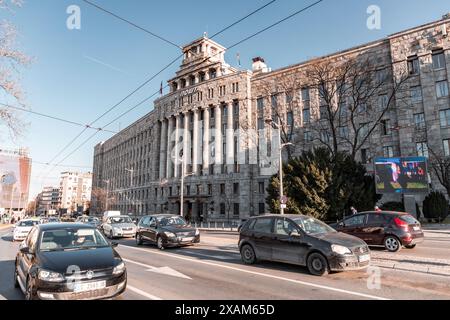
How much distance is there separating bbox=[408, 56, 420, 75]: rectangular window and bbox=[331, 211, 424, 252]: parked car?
29853 millimetres

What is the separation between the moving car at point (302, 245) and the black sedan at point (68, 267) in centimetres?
489

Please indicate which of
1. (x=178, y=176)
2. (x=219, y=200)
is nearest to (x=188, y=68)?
(x=178, y=176)

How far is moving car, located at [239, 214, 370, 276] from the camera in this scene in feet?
26.4

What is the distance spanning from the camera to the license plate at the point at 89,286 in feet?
17.7

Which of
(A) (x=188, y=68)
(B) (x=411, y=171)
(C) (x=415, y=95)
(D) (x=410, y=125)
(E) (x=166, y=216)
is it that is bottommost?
(E) (x=166, y=216)

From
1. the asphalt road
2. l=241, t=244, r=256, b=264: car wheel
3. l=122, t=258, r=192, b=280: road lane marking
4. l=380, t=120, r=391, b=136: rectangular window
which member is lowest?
l=122, t=258, r=192, b=280: road lane marking

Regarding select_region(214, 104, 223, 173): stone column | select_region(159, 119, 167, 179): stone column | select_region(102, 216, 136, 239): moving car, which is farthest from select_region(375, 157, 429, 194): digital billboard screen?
select_region(159, 119, 167, 179): stone column

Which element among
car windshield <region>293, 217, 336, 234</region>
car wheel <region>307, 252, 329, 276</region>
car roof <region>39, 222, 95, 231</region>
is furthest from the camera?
car windshield <region>293, 217, 336, 234</region>

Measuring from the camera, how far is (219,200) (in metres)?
49.6

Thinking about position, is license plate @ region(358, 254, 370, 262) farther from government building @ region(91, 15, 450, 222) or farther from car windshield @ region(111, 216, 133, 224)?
car windshield @ region(111, 216, 133, 224)

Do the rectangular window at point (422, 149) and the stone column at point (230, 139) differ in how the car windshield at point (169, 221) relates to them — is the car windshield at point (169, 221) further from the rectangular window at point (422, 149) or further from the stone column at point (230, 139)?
the stone column at point (230, 139)

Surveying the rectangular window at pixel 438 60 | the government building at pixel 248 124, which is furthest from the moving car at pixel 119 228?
the rectangular window at pixel 438 60
